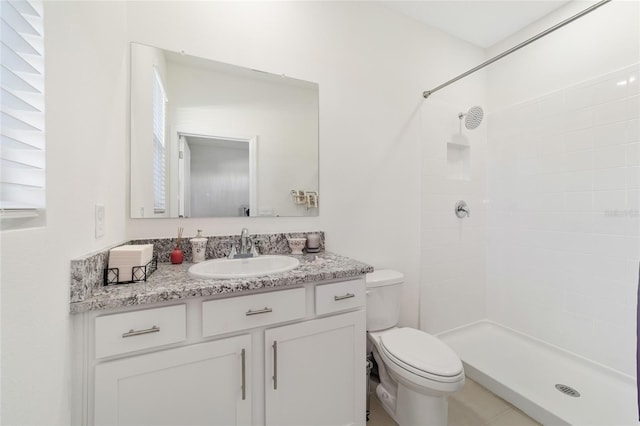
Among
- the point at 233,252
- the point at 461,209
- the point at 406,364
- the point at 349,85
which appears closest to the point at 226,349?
the point at 233,252

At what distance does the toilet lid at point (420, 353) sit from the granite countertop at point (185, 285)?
491 mm

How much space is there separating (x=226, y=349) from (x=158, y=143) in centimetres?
105

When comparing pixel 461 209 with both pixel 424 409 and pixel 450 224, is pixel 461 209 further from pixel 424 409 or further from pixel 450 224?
→ pixel 424 409

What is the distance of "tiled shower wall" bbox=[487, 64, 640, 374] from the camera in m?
1.61

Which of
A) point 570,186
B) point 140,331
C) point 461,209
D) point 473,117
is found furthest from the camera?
point 461,209

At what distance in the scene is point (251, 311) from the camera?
0.98 meters

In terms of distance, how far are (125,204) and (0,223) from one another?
0.81m

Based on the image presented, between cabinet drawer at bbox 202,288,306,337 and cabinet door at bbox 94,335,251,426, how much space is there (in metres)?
0.06

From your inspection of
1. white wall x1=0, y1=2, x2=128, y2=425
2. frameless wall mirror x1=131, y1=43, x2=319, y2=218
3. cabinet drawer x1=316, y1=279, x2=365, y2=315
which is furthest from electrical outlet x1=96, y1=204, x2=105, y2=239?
cabinet drawer x1=316, y1=279, x2=365, y2=315

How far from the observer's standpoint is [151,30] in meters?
1.28

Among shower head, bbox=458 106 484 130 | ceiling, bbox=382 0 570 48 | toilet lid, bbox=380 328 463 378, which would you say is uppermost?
ceiling, bbox=382 0 570 48

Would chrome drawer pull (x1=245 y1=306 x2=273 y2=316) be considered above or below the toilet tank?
above

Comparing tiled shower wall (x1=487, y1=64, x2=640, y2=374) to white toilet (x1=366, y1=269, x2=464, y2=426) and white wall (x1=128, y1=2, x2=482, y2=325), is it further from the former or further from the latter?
white toilet (x1=366, y1=269, x2=464, y2=426)

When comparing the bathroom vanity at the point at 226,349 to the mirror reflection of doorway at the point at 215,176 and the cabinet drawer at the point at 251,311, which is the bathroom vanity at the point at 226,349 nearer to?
the cabinet drawer at the point at 251,311
